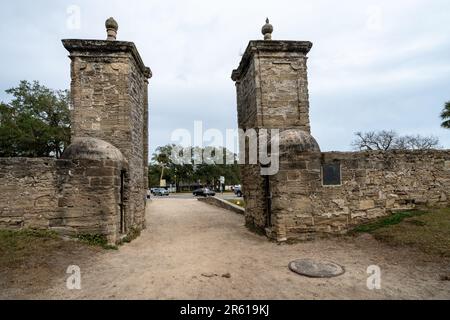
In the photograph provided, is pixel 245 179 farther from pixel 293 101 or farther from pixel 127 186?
pixel 127 186

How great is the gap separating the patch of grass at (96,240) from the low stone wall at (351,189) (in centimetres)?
385

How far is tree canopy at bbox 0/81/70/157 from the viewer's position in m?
21.2

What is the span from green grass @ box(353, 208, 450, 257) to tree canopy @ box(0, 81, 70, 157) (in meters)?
24.2

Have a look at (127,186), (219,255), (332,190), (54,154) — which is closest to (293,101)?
(332,190)

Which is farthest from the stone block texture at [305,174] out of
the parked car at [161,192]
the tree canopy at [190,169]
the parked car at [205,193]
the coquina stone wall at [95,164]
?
the tree canopy at [190,169]

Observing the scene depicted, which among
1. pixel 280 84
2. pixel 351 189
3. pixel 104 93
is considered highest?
pixel 280 84

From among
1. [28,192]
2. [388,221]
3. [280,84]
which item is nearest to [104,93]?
[28,192]

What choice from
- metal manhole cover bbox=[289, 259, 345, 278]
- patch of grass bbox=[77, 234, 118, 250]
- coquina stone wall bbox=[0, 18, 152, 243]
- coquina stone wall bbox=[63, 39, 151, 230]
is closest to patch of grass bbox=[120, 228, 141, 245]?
coquina stone wall bbox=[0, 18, 152, 243]

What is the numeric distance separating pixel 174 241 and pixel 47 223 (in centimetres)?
293

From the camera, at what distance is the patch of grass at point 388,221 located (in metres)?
6.35

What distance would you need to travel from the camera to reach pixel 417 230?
577cm

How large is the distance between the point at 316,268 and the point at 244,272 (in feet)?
4.05

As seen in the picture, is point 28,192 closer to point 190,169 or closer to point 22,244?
point 22,244
